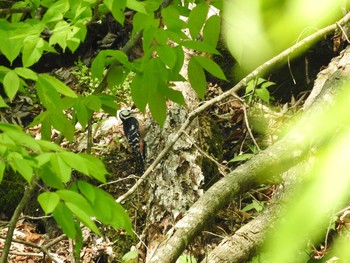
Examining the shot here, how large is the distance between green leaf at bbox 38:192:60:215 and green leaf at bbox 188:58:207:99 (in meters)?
0.71

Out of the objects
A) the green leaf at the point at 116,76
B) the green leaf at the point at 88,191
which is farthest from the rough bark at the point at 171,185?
the green leaf at the point at 88,191

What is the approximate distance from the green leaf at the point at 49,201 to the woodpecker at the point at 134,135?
7.83 feet

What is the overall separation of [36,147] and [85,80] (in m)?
4.13

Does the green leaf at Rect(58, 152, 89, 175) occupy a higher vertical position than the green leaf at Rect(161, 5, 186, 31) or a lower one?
lower

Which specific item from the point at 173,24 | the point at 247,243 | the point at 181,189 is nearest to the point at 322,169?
the point at 173,24

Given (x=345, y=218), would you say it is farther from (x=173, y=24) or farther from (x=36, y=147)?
(x=36, y=147)

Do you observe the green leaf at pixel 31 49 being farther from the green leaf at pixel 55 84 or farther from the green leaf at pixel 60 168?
the green leaf at pixel 60 168

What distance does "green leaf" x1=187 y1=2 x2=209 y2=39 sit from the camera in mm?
1331

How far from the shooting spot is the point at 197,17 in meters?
1.34

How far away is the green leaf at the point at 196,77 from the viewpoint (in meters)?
1.53

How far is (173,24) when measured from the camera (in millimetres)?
1468

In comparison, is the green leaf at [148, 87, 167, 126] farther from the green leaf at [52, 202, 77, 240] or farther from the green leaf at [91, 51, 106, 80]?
the green leaf at [52, 202, 77, 240]

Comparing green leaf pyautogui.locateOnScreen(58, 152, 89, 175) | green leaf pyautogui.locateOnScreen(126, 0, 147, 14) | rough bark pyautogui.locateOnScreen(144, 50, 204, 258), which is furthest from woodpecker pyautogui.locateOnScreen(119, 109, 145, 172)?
green leaf pyautogui.locateOnScreen(58, 152, 89, 175)

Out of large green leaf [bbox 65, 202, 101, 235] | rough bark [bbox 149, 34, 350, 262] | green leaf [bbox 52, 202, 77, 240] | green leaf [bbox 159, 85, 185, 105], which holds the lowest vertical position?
rough bark [bbox 149, 34, 350, 262]
